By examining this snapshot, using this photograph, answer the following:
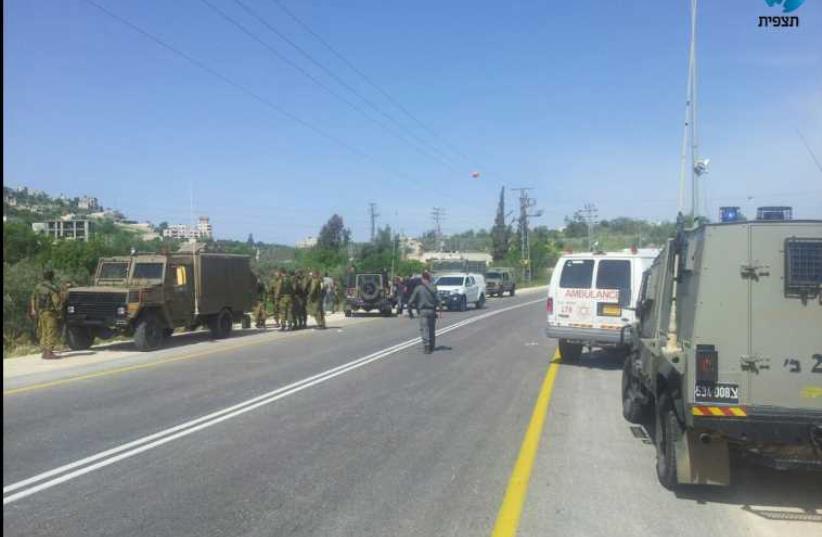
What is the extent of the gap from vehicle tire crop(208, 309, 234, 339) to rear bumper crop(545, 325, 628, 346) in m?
10.7

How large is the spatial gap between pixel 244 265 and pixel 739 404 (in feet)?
62.0

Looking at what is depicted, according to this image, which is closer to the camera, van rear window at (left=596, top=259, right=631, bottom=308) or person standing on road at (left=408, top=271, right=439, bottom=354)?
van rear window at (left=596, top=259, right=631, bottom=308)

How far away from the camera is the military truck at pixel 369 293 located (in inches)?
1268

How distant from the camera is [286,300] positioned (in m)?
24.4

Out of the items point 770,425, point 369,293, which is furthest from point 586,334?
point 369,293

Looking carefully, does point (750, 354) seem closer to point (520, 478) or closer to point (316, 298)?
point (520, 478)

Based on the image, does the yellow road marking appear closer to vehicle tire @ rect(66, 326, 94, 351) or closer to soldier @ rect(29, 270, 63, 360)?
soldier @ rect(29, 270, 63, 360)

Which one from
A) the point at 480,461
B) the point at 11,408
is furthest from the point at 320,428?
the point at 11,408

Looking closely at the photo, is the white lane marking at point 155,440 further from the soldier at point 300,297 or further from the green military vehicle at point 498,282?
the green military vehicle at point 498,282

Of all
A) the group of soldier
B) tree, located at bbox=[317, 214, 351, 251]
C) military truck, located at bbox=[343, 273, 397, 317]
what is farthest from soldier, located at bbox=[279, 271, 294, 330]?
tree, located at bbox=[317, 214, 351, 251]

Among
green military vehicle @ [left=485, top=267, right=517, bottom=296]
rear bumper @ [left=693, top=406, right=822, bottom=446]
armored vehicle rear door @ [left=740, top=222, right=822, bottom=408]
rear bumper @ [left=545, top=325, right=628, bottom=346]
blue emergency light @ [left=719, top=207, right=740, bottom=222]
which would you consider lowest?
green military vehicle @ [left=485, top=267, right=517, bottom=296]

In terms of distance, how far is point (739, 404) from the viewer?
18.6 ft

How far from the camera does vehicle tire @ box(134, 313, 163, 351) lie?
18219mm

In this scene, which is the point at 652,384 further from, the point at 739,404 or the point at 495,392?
the point at 495,392
